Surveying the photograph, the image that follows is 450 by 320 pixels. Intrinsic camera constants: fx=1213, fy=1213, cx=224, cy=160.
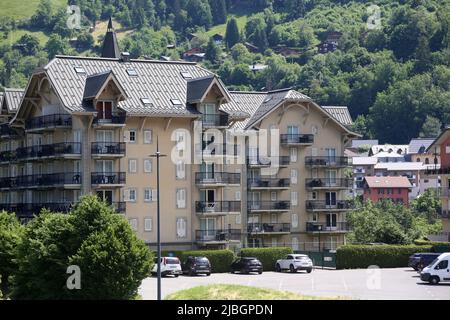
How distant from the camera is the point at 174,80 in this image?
339 feet

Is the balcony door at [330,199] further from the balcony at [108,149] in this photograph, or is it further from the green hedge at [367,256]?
the balcony at [108,149]

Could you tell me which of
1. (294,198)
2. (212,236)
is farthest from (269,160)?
(212,236)

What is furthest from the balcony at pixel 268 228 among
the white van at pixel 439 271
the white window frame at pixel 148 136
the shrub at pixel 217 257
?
the white van at pixel 439 271

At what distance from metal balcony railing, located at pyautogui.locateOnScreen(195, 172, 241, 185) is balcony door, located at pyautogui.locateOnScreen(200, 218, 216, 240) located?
11.0ft

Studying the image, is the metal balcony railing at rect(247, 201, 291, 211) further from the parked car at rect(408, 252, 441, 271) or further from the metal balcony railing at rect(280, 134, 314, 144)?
the parked car at rect(408, 252, 441, 271)

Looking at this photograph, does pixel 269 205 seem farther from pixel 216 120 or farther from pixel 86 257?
pixel 86 257

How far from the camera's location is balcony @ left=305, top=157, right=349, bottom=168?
368 ft

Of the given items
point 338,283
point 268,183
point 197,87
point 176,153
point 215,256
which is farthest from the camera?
point 268,183

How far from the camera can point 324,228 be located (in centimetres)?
11219

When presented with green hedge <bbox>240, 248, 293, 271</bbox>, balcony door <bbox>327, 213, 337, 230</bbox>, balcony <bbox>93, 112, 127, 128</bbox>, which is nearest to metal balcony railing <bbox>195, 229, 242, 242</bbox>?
green hedge <bbox>240, 248, 293, 271</bbox>

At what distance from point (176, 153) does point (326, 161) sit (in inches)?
732

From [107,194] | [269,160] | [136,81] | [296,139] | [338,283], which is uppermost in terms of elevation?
[136,81]

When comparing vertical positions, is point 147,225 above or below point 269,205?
below
